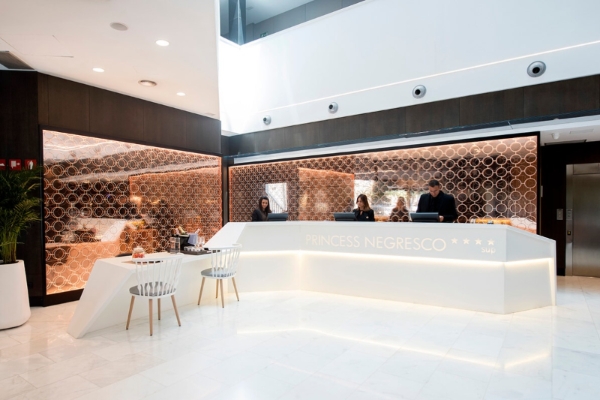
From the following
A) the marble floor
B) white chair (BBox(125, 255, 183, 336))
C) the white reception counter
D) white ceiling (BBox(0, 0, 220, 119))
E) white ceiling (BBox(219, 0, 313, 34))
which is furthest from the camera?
white ceiling (BBox(219, 0, 313, 34))

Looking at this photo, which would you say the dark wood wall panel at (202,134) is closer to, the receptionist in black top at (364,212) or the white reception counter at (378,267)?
the white reception counter at (378,267)

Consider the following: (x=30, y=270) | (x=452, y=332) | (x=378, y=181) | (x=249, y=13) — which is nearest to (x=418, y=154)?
(x=378, y=181)

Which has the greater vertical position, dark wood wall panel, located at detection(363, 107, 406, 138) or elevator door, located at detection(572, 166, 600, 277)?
dark wood wall panel, located at detection(363, 107, 406, 138)

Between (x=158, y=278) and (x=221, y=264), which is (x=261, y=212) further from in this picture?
(x=158, y=278)

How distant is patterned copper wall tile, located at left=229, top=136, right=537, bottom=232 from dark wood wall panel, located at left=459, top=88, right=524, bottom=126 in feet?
1.40

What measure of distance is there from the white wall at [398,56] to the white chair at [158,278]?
489cm

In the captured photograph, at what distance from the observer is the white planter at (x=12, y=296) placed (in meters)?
4.40

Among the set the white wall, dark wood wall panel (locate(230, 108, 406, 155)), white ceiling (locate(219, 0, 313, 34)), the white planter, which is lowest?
the white planter

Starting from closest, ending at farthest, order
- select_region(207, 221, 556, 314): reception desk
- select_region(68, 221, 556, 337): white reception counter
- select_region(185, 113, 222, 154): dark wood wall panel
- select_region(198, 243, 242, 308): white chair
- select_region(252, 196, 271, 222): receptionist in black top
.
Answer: select_region(68, 221, 556, 337): white reception counter
select_region(207, 221, 556, 314): reception desk
select_region(198, 243, 242, 308): white chair
select_region(252, 196, 271, 222): receptionist in black top
select_region(185, 113, 222, 154): dark wood wall panel

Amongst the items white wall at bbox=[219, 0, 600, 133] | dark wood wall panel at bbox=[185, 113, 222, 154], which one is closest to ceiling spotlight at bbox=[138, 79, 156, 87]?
dark wood wall panel at bbox=[185, 113, 222, 154]

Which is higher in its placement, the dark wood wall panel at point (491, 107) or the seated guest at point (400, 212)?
the dark wood wall panel at point (491, 107)

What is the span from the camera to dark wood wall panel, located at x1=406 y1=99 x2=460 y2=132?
20.9 feet

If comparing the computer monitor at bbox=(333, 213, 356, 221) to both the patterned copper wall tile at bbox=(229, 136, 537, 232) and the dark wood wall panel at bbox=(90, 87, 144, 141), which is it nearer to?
the patterned copper wall tile at bbox=(229, 136, 537, 232)

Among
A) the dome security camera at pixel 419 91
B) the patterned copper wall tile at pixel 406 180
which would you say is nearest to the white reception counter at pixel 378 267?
the patterned copper wall tile at pixel 406 180
